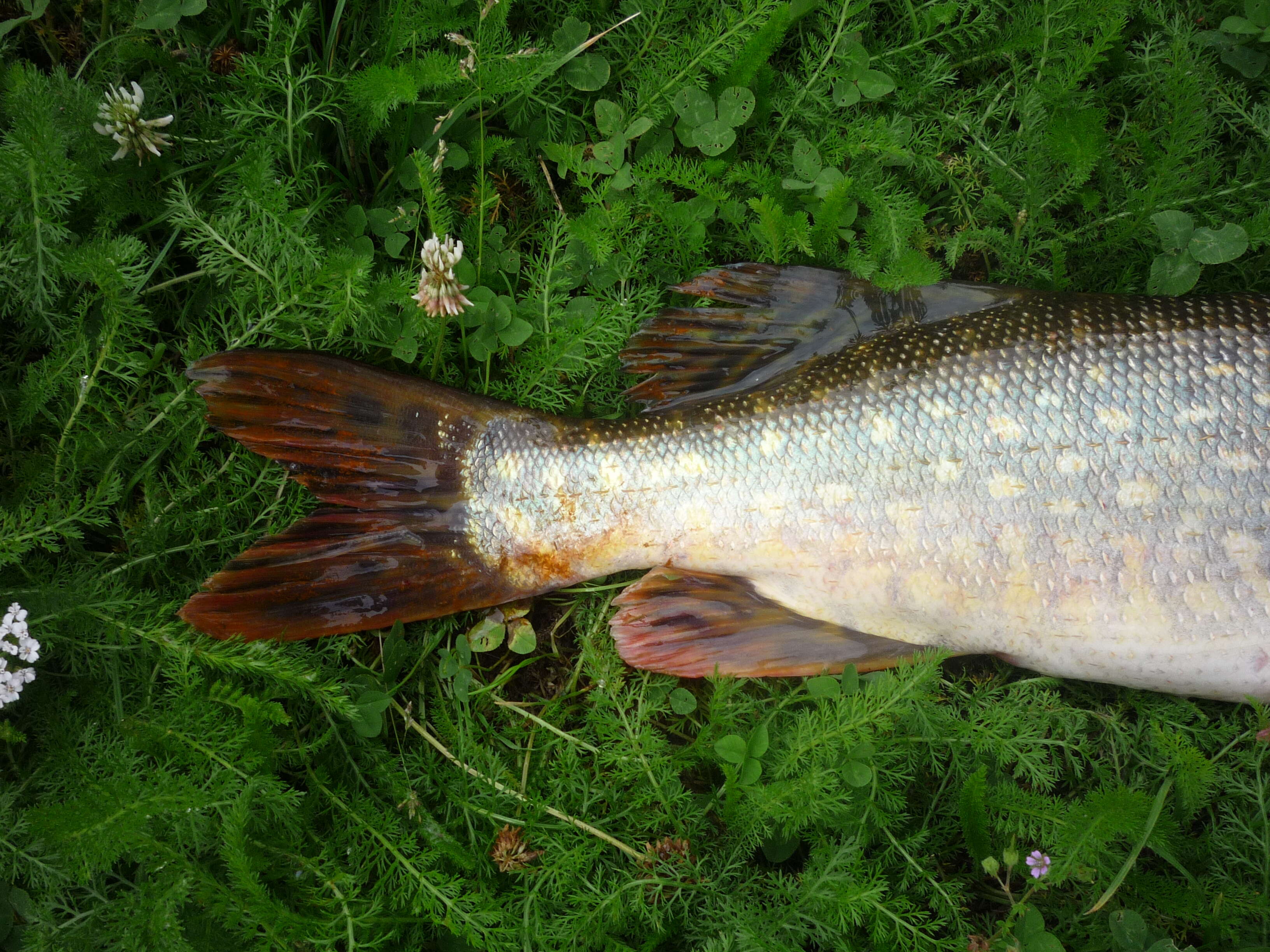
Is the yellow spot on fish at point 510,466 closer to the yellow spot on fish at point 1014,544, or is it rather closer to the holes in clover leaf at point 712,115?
the holes in clover leaf at point 712,115

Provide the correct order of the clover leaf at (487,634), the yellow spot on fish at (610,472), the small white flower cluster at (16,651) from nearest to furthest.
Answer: the small white flower cluster at (16,651) < the yellow spot on fish at (610,472) < the clover leaf at (487,634)

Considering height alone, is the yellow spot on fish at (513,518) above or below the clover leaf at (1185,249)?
below

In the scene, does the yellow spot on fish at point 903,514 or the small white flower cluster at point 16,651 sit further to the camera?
the yellow spot on fish at point 903,514

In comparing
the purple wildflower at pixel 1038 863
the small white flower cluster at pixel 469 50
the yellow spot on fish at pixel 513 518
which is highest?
the small white flower cluster at pixel 469 50

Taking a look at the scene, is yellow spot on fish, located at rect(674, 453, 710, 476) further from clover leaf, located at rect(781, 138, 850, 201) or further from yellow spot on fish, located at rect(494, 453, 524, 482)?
clover leaf, located at rect(781, 138, 850, 201)

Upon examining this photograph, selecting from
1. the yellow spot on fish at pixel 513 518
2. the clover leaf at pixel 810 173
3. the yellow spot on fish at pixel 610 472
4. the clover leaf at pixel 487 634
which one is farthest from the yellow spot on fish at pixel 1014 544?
the clover leaf at pixel 487 634

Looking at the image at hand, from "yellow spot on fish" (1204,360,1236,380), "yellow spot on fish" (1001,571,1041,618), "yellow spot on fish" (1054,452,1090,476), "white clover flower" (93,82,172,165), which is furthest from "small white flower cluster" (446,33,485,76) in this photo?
"yellow spot on fish" (1204,360,1236,380)
